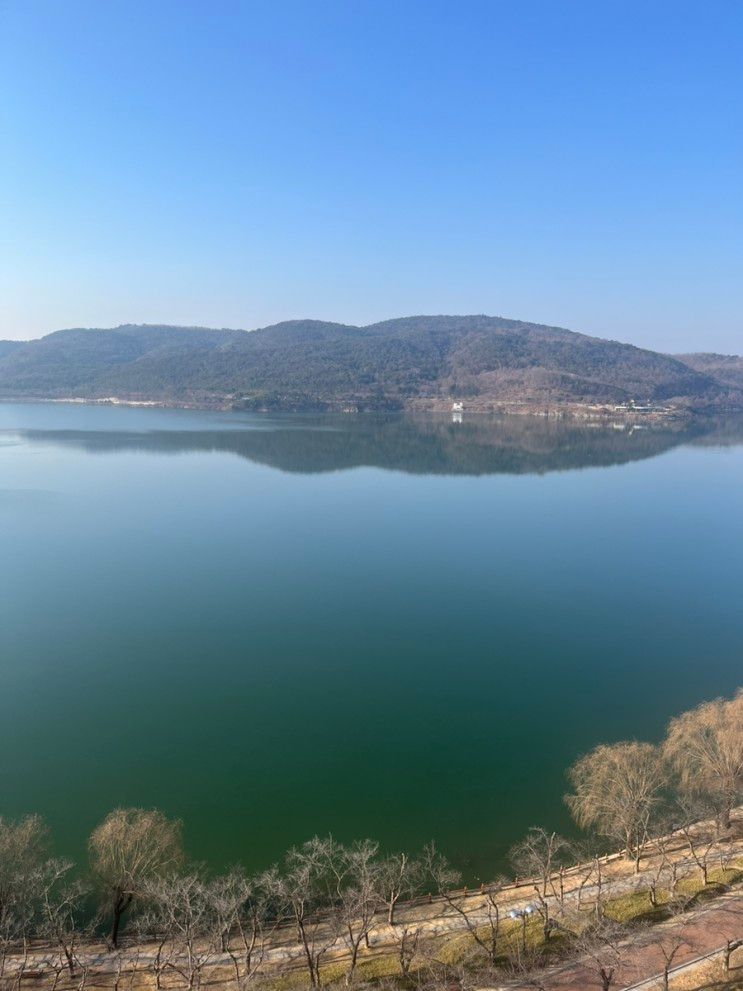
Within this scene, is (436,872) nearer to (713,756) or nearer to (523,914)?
(523,914)

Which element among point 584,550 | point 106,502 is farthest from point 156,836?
point 106,502

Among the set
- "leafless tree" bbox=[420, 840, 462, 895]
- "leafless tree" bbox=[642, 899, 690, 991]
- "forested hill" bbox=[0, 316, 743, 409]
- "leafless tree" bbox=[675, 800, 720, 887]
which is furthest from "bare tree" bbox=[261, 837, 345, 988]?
"forested hill" bbox=[0, 316, 743, 409]

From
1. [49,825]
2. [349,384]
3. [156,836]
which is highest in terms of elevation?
[349,384]

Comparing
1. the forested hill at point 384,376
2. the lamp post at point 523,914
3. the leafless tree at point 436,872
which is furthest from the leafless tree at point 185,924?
the forested hill at point 384,376

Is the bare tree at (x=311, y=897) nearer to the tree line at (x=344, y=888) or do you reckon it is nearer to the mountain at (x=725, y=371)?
the tree line at (x=344, y=888)

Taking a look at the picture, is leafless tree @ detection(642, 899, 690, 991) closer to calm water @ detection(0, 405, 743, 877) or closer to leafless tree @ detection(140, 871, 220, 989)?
calm water @ detection(0, 405, 743, 877)

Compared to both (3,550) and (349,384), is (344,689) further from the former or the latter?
(349,384)

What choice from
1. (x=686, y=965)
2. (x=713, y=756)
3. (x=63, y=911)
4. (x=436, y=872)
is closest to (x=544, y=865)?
(x=436, y=872)
